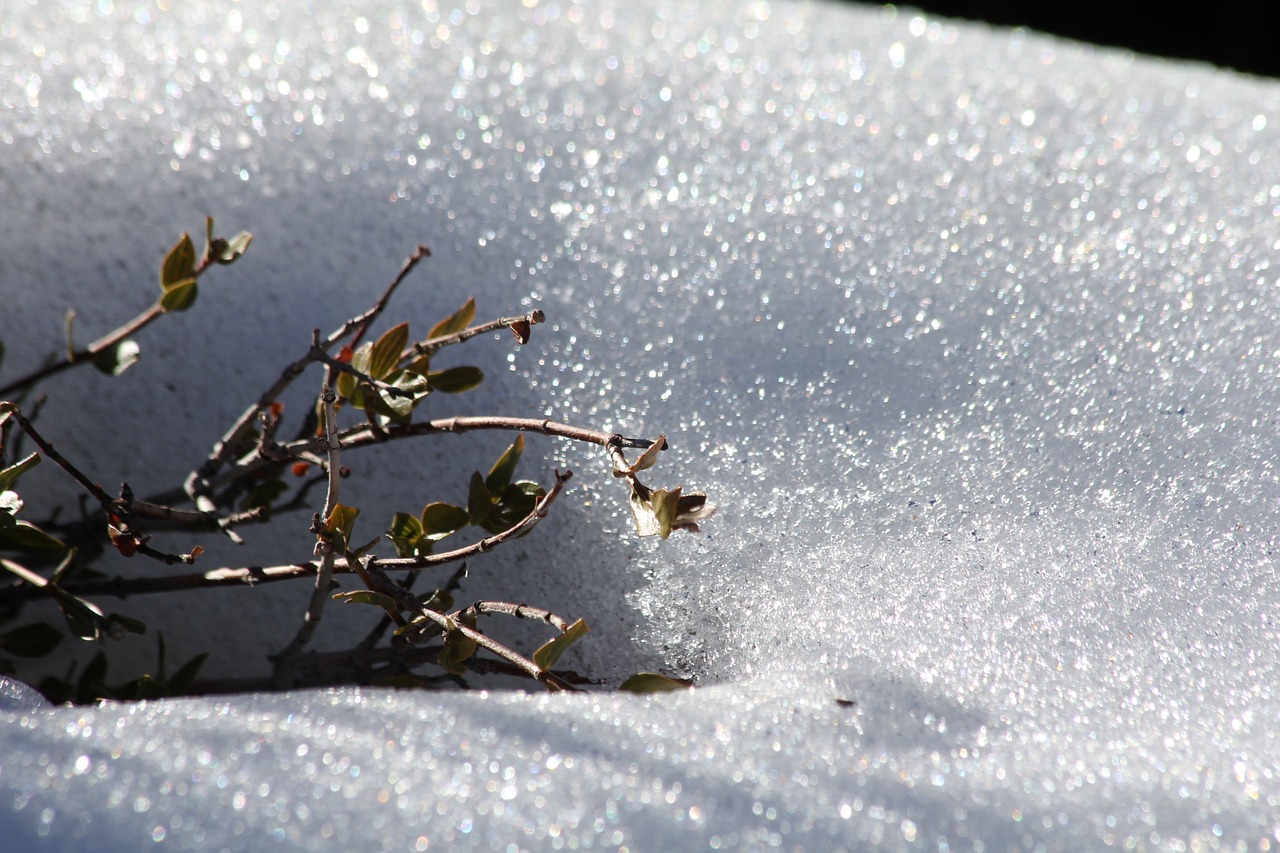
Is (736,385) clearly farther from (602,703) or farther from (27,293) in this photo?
(27,293)

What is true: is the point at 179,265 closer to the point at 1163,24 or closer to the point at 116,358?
the point at 116,358

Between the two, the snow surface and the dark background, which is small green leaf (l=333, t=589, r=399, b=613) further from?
the dark background

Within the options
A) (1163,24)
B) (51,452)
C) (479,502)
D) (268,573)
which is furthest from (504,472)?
(1163,24)

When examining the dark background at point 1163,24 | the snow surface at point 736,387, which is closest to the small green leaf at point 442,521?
the snow surface at point 736,387

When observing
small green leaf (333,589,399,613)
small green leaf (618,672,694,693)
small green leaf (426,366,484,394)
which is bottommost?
small green leaf (618,672,694,693)

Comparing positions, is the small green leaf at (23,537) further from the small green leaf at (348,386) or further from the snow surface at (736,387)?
the small green leaf at (348,386)

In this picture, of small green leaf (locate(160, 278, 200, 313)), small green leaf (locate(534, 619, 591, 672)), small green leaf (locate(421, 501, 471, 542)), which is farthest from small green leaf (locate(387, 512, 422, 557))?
small green leaf (locate(160, 278, 200, 313))
